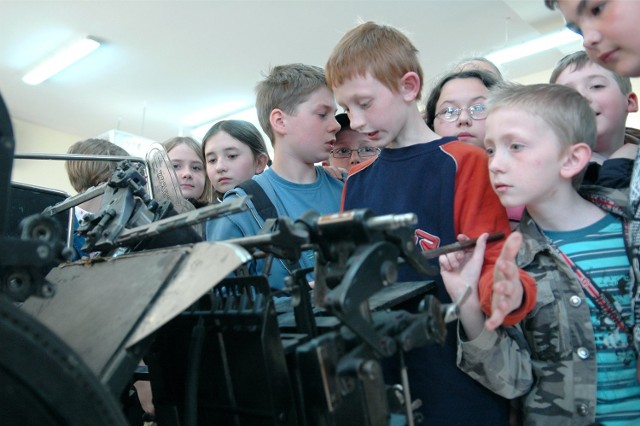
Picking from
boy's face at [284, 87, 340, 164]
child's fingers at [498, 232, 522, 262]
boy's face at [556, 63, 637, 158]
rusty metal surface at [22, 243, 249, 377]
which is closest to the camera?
rusty metal surface at [22, 243, 249, 377]

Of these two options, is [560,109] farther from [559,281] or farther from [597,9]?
[559,281]

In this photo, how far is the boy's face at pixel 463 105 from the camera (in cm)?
160

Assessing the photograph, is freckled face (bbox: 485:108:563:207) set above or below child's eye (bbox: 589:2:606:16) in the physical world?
below

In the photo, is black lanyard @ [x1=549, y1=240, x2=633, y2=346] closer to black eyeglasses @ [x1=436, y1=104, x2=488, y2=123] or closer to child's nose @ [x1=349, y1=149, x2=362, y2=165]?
black eyeglasses @ [x1=436, y1=104, x2=488, y2=123]

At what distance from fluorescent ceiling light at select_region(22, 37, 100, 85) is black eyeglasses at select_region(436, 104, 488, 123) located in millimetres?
4340

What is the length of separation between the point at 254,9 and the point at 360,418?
424cm

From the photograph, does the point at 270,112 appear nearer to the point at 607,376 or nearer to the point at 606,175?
the point at 606,175

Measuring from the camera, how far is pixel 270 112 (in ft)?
5.93

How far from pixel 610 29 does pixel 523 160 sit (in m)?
0.30

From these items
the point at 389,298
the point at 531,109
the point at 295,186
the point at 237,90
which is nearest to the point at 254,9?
the point at 237,90

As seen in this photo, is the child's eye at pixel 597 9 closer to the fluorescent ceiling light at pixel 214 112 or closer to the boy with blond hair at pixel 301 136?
the boy with blond hair at pixel 301 136

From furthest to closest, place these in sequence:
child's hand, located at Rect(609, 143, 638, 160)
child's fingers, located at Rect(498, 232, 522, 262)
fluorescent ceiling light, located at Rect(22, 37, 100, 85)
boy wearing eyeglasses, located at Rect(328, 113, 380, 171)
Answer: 1. fluorescent ceiling light, located at Rect(22, 37, 100, 85)
2. boy wearing eyeglasses, located at Rect(328, 113, 380, 171)
3. child's hand, located at Rect(609, 143, 638, 160)
4. child's fingers, located at Rect(498, 232, 522, 262)

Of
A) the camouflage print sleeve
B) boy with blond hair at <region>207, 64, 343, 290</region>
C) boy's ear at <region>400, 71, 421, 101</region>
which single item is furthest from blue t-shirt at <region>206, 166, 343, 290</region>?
the camouflage print sleeve

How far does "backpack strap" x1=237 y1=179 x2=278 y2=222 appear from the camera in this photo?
1.47m
